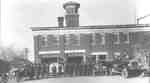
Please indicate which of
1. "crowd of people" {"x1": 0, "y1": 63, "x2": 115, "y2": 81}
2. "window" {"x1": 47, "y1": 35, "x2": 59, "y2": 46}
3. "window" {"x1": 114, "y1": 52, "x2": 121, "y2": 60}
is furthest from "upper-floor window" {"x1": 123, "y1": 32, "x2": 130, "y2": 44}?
"window" {"x1": 47, "y1": 35, "x2": 59, "y2": 46}

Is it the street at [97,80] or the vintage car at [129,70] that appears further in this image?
the vintage car at [129,70]

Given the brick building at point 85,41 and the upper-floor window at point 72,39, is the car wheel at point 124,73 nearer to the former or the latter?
the brick building at point 85,41

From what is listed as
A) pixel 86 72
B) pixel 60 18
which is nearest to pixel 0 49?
pixel 60 18

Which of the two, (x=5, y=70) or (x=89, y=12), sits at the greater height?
(x=89, y=12)

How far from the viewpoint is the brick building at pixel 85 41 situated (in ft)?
7.11

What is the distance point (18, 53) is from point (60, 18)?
2.21 ft

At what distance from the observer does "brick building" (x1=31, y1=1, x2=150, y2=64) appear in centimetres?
217

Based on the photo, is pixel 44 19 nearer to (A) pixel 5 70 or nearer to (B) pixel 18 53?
(B) pixel 18 53

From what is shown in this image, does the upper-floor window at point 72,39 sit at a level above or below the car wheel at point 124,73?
above

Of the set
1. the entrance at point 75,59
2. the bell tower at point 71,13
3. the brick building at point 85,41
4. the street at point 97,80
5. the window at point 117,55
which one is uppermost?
the bell tower at point 71,13

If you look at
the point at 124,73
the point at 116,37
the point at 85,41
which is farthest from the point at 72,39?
the point at 124,73

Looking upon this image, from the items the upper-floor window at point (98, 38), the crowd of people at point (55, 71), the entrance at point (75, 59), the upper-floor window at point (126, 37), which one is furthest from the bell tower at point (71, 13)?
the upper-floor window at point (126, 37)

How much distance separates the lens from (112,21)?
2160 millimetres

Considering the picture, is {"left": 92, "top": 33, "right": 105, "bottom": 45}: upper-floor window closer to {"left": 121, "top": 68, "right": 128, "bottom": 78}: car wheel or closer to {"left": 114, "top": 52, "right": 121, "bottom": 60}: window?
{"left": 114, "top": 52, "right": 121, "bottom": 60}: window
